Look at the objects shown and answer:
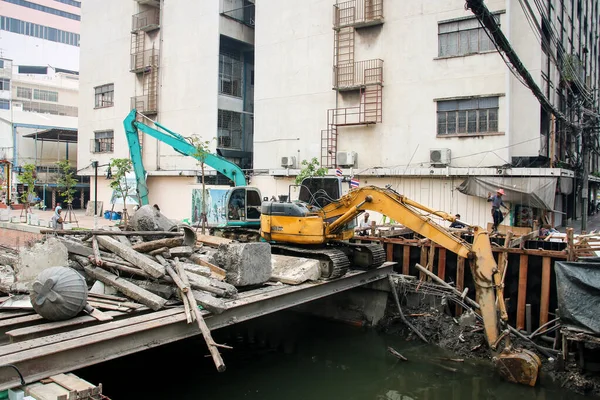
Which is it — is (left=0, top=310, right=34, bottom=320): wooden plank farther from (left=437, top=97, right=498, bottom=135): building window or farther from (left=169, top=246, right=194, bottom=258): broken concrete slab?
(left=437, top=97, right=498, bottom=135): building window

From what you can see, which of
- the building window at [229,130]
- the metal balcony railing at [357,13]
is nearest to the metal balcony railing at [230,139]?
the building window at [229,130]

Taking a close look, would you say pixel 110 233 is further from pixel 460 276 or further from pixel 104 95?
pixel 104 95

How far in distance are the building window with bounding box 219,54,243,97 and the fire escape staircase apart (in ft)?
27.8

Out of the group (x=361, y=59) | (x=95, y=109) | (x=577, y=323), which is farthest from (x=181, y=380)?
(x=95, y=109)

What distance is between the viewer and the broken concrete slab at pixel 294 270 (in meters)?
10.8

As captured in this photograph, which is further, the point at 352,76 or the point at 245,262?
the point at 352,76

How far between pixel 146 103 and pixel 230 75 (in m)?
5.93

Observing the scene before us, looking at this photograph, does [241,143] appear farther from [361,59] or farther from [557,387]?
[557,387]

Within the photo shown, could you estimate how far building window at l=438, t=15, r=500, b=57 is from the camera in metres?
20.4

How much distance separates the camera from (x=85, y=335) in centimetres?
682

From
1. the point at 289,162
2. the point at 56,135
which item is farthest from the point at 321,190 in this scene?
the point at 56,135

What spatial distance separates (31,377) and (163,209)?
2648cm

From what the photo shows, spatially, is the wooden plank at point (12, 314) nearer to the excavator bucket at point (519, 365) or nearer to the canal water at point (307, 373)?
the canal water at point (307, 373)

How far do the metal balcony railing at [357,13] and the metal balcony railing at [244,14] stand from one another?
8.17m
